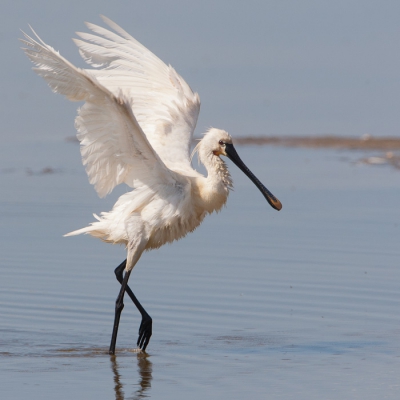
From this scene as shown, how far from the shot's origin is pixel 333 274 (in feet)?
39.5

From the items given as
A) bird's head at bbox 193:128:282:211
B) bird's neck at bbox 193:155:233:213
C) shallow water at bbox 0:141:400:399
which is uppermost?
bird's head at bbox 193:128:282:211

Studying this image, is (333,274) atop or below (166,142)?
below

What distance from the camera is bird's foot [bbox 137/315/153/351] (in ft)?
31.9

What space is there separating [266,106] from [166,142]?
21567mm

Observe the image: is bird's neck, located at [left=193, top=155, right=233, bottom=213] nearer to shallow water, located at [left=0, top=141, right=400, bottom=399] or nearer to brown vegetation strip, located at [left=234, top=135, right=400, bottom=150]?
shallow water, located at [left=0, top=141, right=400, bottom=399]

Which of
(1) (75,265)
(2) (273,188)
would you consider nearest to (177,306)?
(1) (75,265)

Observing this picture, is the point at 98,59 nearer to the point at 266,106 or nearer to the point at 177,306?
the point at 177,306

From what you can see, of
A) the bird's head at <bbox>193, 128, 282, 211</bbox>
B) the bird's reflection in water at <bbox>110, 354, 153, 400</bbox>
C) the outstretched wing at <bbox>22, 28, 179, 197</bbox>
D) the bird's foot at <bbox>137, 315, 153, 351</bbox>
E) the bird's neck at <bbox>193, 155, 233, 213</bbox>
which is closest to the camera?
the bird's reflection in water at <bbox>110, 354, 153, 400</bbox>

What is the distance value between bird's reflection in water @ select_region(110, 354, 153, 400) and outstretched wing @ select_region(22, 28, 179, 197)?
165 centimetres

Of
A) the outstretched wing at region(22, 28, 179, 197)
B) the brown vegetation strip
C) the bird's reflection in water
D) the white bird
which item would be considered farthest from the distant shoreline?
the bird's reflection in water

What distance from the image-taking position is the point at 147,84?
11531 millimetres

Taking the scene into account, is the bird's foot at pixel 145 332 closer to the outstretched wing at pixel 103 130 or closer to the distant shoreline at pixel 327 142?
the outstretched wing at pixel 103 130

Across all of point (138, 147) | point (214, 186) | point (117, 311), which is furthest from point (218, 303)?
point (138, 147)

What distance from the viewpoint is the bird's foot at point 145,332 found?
9.73 m
